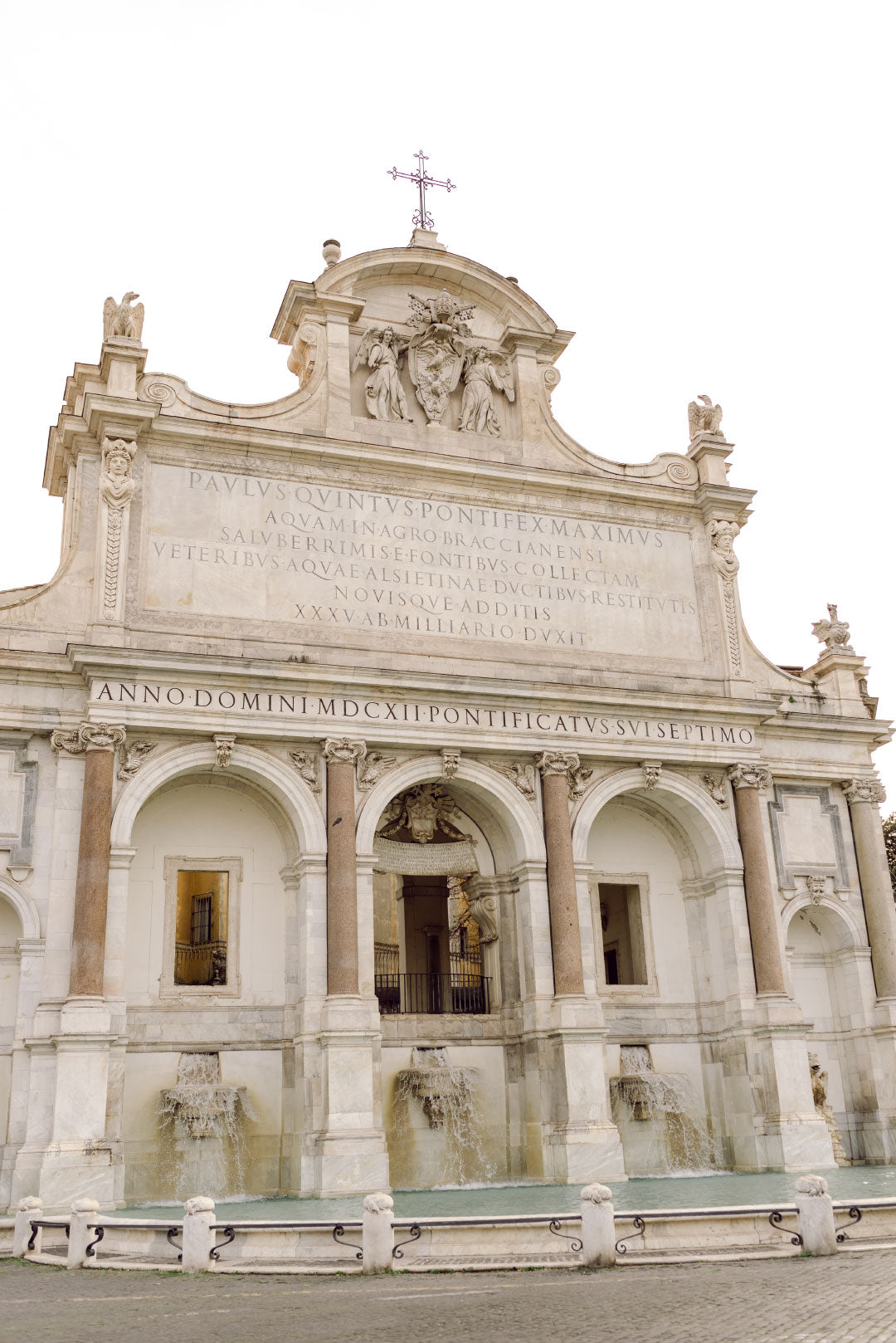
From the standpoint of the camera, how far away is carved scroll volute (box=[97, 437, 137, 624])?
76.0ft

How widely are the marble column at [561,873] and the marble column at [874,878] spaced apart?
721cm

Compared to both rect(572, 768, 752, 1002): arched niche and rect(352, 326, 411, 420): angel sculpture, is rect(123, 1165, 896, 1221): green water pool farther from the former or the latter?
rect(352, 326, 411, 420): angel sculpture

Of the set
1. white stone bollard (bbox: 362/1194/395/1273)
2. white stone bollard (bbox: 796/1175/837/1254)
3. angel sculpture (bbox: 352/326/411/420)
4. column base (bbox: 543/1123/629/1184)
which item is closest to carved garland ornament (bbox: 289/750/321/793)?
column base (bbox: 543/1123/629/1184)

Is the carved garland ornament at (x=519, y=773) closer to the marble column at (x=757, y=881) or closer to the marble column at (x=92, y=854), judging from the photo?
the marble column at (x=757, y=881)

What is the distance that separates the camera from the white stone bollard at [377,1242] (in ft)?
41.4

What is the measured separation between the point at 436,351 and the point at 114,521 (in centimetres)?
828

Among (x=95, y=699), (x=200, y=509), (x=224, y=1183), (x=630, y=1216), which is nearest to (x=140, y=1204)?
(x=224, y=1183)

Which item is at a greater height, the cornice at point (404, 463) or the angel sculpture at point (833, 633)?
the cornice at point (404, 463)

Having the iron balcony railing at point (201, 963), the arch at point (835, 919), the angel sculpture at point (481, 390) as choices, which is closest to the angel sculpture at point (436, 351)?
the angel sculpture at point (481, 390)

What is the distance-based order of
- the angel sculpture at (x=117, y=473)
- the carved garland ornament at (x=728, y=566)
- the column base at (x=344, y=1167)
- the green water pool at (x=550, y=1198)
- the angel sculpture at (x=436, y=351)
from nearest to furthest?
the green water pool at (x=550, y=1198) → the column base at (x=344, y=1167) → the angel sculpture at (x=117, y=473) → the angel sculpture at (x=436, y=351) → the carved garland ornament at (x=728, y=566)

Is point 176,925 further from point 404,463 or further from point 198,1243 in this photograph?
point 198,1243

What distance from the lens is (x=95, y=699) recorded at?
22094 mm

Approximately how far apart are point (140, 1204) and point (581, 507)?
52.9 feet

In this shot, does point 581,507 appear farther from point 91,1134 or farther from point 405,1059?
point 91,1134
